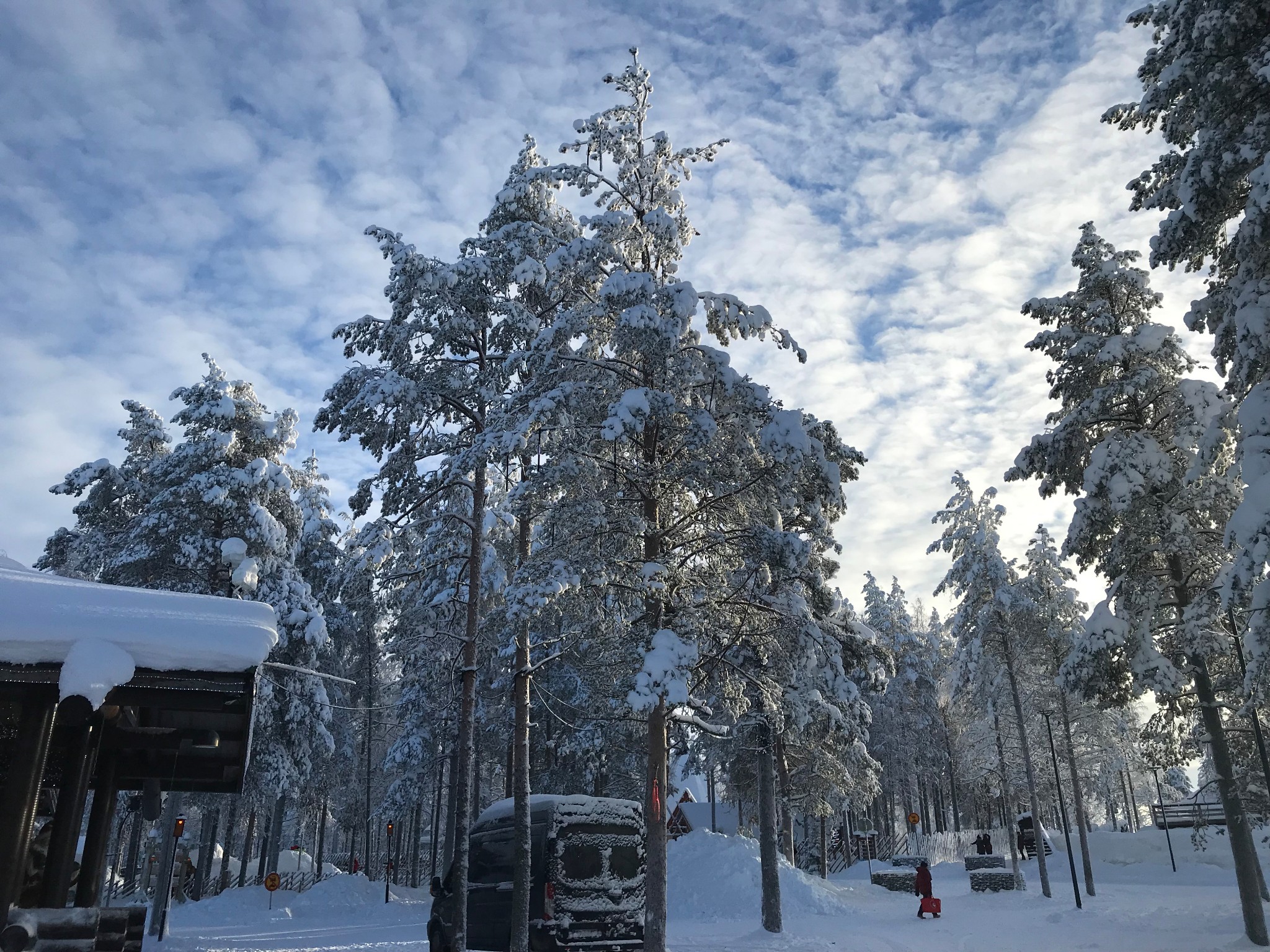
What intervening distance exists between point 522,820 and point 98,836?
735 centimetres

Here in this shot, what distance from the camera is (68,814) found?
675 cm

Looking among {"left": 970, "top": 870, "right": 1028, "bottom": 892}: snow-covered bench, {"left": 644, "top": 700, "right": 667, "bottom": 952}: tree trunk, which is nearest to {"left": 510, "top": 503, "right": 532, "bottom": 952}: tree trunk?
{"left": 644, "top": 700, "right": 667, "bottom": 952}: tree trunk

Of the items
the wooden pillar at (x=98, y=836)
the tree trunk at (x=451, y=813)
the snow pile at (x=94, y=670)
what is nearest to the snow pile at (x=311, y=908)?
the tree trunk at (x=451, y=813)

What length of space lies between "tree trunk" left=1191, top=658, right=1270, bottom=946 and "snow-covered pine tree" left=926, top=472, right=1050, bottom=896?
1290cm

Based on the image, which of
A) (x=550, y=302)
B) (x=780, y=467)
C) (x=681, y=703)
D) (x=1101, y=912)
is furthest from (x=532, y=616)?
(x=1101, y=912)

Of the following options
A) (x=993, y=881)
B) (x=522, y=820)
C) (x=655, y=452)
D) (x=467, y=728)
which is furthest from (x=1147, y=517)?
(x=993, y=881)

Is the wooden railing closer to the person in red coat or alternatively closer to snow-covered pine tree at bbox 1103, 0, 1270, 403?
the person in red coat

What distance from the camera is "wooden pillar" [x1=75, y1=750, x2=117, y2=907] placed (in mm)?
8266

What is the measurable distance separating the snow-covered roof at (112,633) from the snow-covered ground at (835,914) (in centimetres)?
1304

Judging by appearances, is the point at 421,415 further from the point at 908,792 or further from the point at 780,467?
the point at 908,792

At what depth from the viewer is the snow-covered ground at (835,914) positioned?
16766 mm

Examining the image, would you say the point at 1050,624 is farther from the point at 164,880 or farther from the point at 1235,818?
the point at 164,880

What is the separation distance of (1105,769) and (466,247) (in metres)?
47.1

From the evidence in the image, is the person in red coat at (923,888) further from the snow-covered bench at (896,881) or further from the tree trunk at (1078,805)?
the snow-covered bench at (896,881)
